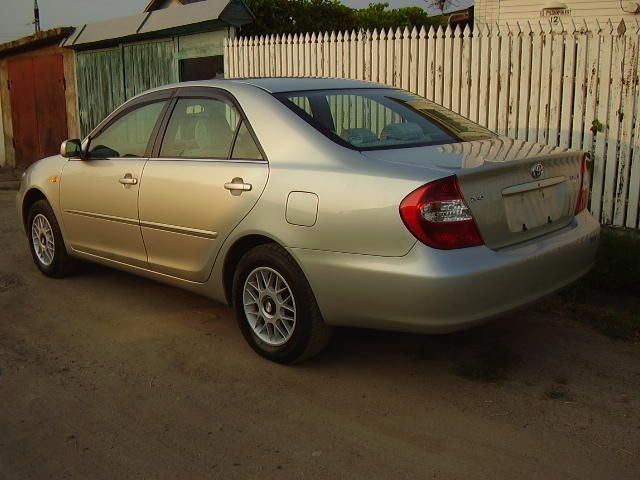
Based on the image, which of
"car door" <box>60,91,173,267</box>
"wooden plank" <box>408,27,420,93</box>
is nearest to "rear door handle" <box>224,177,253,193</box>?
"car door" <box>60,91,173,267</box>

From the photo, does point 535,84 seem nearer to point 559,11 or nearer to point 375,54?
point 375,54

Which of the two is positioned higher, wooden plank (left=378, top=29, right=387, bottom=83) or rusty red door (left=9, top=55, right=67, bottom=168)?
wooden plank (left=378, top=29, right=387, bottom=83)

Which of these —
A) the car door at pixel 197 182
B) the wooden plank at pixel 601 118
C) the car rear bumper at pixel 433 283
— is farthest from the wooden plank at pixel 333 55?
the car rear bumper at pixel 433 283

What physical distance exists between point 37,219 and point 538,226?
4.36m

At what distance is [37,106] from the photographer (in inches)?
651

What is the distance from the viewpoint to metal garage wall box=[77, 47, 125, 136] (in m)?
14.0

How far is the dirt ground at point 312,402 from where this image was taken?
3260 millimetres

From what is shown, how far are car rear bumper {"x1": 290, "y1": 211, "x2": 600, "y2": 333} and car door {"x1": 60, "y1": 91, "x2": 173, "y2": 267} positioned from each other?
173 cm

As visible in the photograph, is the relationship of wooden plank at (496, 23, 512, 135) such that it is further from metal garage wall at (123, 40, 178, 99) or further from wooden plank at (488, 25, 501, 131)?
metal garage wall at (123, 40, 178, 99)

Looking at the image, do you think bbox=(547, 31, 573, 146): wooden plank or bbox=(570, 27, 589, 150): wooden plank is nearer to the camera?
bbox=(570, 27, 589, 150): wooden plank

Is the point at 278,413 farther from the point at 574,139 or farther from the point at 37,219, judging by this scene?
the point at 574,139

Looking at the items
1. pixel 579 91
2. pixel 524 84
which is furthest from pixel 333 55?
pixel 579 91

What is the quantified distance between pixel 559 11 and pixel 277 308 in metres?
10.9

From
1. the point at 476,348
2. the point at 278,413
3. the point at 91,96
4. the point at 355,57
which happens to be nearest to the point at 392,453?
the point at 278,413
